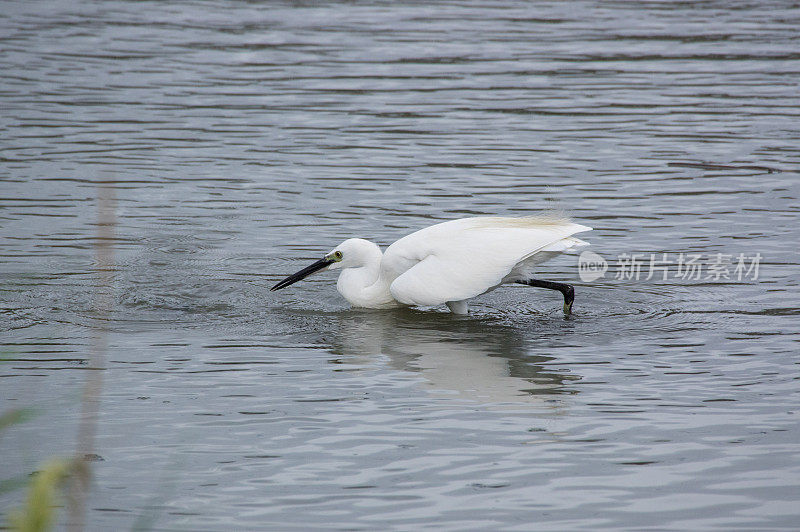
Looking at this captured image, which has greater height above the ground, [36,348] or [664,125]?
[664,125]

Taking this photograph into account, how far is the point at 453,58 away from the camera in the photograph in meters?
17.9

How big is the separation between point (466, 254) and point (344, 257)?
1.09 metres

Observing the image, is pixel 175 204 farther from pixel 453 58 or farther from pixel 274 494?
pixel 453 58

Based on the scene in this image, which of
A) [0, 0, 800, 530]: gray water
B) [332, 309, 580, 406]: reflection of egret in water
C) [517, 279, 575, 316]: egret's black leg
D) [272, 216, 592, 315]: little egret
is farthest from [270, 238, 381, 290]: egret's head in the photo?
[517, 279, 575, 316]: egret's black leg

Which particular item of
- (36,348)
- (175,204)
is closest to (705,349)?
(36,348)

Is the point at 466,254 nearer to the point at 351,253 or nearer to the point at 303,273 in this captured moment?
the point at 351,253

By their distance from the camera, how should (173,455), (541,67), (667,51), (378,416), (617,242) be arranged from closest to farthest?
(173,455), (378,416), (617,242), (541,67), (667,51)

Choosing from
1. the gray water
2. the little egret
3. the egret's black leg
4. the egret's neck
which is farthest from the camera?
the egret's neck

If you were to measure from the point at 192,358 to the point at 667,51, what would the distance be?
12558 millimetres

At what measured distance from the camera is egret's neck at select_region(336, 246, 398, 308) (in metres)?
8.90

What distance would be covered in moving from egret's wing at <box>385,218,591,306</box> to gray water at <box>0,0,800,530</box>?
29 cm

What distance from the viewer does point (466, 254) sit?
844 centimetres

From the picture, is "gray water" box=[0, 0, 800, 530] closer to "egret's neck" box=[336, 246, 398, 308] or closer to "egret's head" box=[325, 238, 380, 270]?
"egret's neck" box=[336, 246, 398, 308]

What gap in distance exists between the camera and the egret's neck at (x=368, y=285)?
8898mm
